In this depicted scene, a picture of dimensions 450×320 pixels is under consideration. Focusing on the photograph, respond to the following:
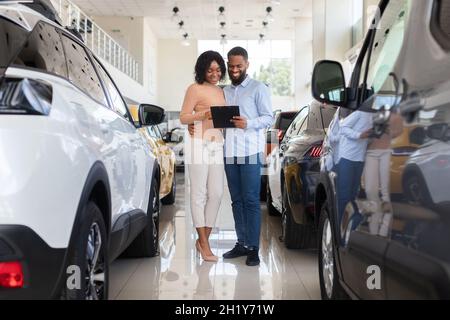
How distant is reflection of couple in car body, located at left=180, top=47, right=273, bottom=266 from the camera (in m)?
3.86

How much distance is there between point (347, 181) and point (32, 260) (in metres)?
1.18

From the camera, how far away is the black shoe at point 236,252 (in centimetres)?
410

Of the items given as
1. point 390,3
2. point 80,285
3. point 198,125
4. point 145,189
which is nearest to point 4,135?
point 80,285

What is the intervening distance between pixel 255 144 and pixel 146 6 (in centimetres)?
1595

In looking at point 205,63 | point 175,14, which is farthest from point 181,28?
point 205,63

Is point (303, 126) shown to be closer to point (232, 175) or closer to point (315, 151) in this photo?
point (315, 151)

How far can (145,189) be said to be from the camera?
135 inches

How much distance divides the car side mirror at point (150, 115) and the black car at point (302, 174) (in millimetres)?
1079

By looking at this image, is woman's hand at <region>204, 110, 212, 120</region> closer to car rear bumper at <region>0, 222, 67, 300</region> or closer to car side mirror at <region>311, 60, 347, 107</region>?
car side mirror at <region>311, 60, 347, 107</region>

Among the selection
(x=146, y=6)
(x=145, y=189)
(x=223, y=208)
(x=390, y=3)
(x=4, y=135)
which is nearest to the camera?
(x=4, y=135)

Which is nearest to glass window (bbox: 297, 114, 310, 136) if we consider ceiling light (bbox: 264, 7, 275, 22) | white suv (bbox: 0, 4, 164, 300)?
white suv (bbox: 0, 4, 164, 300)

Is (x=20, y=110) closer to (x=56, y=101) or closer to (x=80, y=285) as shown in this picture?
(x=56, y=101)

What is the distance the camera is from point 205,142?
3924 mm

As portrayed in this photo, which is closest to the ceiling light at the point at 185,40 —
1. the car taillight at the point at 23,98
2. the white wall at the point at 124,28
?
the white wall at the point at 124,28
